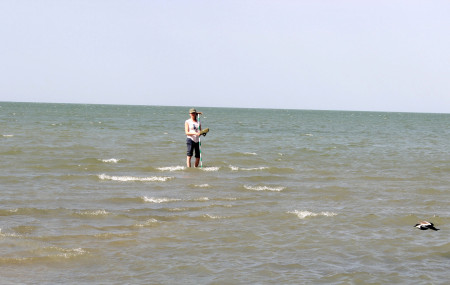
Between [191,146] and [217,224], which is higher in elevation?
[191,146]

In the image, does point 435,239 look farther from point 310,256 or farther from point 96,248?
point 96,248

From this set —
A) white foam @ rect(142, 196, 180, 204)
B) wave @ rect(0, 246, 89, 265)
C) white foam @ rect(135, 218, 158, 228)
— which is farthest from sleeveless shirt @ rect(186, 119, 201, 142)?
wave @ rect(0, 246, 89, 265)

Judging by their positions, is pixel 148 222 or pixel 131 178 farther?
pixel 131 178

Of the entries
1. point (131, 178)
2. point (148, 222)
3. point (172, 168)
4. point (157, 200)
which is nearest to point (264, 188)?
point (157, 200)

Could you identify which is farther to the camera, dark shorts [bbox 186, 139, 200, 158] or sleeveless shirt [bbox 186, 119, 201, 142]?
dark shorts [bbox 186, 139, 200, 158]

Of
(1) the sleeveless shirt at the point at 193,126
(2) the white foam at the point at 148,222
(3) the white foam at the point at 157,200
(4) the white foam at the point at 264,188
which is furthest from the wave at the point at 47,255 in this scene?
(1) the sleeveless shirt at the point at 193,126

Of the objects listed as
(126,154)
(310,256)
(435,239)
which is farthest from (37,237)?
(126,154)

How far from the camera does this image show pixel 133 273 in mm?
6879

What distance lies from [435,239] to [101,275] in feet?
17.6

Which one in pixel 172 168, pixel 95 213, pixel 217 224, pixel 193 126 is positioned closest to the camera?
pixel 217 224

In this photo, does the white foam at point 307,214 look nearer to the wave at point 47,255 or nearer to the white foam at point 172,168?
the wave at point 47,255

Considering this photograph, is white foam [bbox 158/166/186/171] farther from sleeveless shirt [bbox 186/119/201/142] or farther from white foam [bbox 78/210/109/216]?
white foam [bbox 78/210/109/216]

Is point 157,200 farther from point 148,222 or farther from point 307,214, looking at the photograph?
point 307,214

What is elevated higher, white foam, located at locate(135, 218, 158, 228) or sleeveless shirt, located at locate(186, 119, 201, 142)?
sleeveless shirt, located at locate(186, 119, 201, 142)
